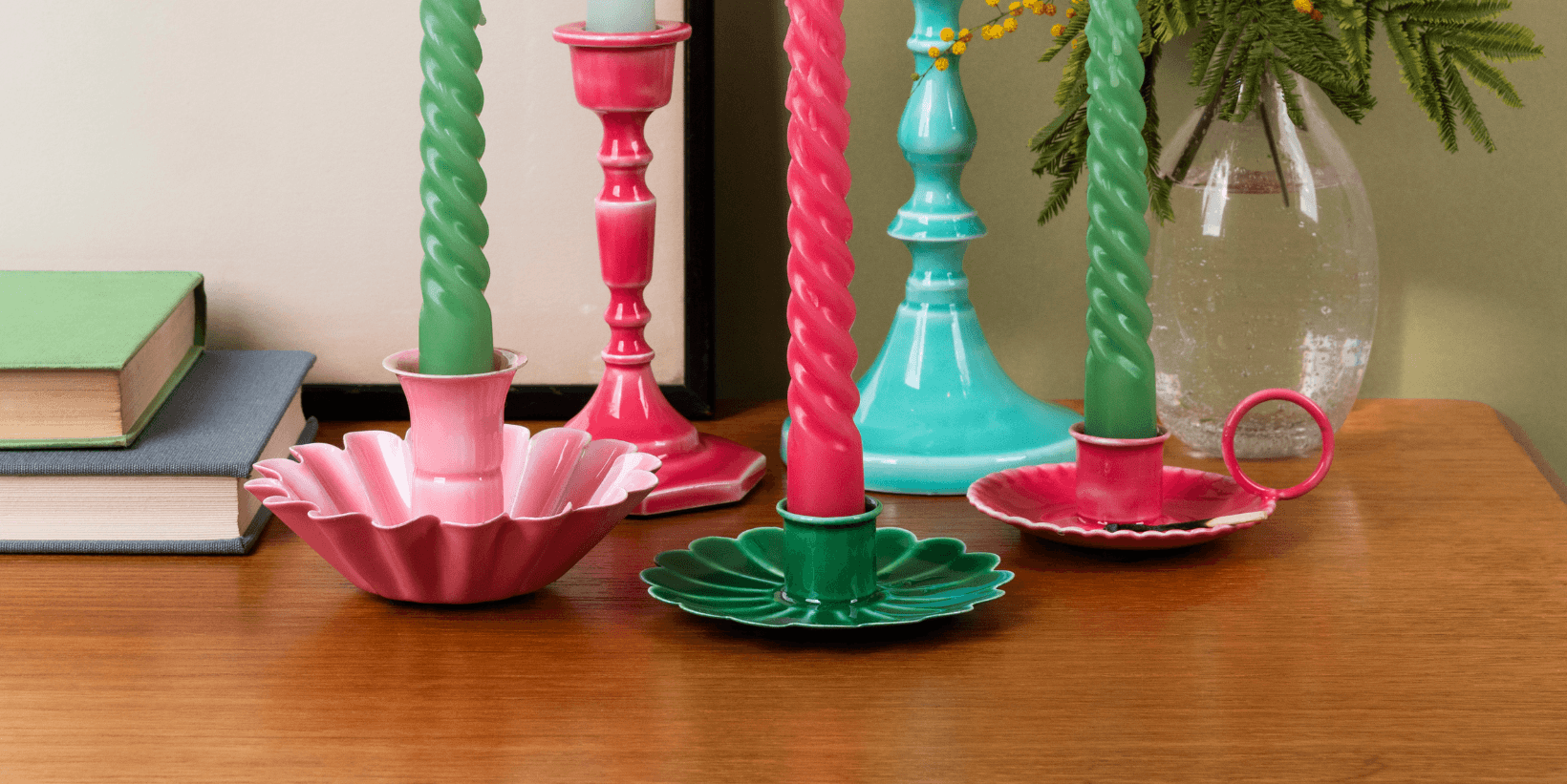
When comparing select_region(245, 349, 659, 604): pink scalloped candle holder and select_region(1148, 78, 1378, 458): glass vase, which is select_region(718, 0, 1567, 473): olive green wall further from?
select_region(245, 349, 659, 604): pink scalloped candle holder

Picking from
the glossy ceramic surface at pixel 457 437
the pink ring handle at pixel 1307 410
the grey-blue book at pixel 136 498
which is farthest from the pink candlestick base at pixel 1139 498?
the grey-blue book at pixel 136 498

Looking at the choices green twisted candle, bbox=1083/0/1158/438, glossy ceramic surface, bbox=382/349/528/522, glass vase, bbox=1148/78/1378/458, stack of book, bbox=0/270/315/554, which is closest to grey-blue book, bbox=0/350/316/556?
stack of book, bbox=0/270/315/554

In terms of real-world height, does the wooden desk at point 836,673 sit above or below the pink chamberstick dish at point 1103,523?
below

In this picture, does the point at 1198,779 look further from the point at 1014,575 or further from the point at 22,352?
the point at 22,352

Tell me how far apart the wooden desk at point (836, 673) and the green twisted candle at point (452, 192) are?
0.37ft

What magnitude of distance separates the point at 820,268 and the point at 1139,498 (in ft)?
0.64

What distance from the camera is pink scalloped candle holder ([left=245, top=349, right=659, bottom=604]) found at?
49cm

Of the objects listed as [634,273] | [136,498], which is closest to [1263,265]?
[634,273]

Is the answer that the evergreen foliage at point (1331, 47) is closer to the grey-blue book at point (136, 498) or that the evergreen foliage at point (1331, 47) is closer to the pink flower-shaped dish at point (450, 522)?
the pink flower-shaped dish at point (450, 522)

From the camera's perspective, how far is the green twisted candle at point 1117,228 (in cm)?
53

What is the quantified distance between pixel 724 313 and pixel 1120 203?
38 centimetres

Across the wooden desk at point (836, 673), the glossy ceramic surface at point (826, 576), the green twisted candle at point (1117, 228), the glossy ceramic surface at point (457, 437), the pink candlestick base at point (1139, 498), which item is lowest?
the wooden desk at point (836, 673)

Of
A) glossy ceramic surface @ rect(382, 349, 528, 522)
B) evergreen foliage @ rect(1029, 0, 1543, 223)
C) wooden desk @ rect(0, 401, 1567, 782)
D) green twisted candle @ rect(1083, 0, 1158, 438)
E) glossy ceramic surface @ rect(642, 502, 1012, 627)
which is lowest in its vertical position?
wooden desk @ rect(0, 401, 1567, 782)

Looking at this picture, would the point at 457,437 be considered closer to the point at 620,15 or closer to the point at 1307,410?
the point at 620,15
